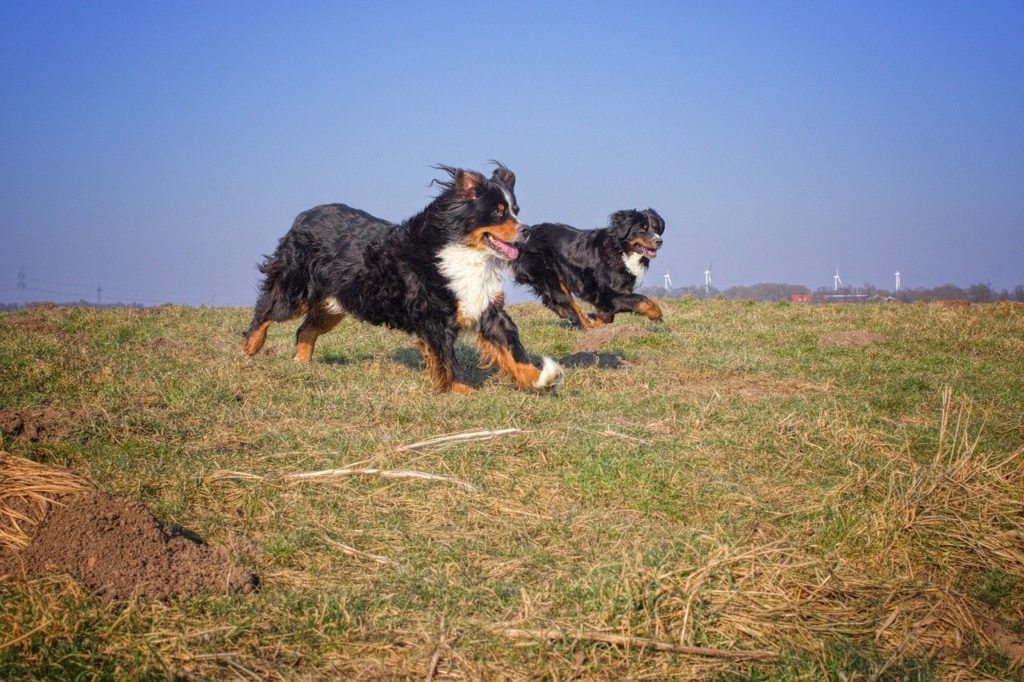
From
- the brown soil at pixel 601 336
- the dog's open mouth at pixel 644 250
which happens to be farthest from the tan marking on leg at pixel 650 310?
the brown soil at pixel 601 336

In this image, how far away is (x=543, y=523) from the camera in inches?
160

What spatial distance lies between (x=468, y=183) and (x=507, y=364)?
1560 millimetres

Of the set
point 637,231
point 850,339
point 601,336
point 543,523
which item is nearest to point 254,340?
point 601,336

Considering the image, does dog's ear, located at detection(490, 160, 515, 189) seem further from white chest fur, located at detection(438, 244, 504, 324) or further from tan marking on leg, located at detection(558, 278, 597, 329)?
tan marking on leg, located at detection(558, 278, 597, 329)

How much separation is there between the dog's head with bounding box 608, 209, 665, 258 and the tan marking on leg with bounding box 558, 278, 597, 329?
1027 mm

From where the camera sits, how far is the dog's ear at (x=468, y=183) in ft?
23.9

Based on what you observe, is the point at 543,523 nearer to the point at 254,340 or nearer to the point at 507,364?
the point at 507,364

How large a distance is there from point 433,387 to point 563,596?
4.11m

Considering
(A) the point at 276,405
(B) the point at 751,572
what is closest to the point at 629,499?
(B) the point at 751,572

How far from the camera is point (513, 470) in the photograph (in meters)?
4.70

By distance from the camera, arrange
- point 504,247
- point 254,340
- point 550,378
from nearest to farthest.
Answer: point 550,378, point 504,247, point 254,340

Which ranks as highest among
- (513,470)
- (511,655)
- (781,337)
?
(781,337)

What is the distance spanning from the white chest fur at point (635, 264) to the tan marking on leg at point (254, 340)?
5646 millimetres

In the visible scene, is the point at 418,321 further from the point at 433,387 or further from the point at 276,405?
the point at 276,405
